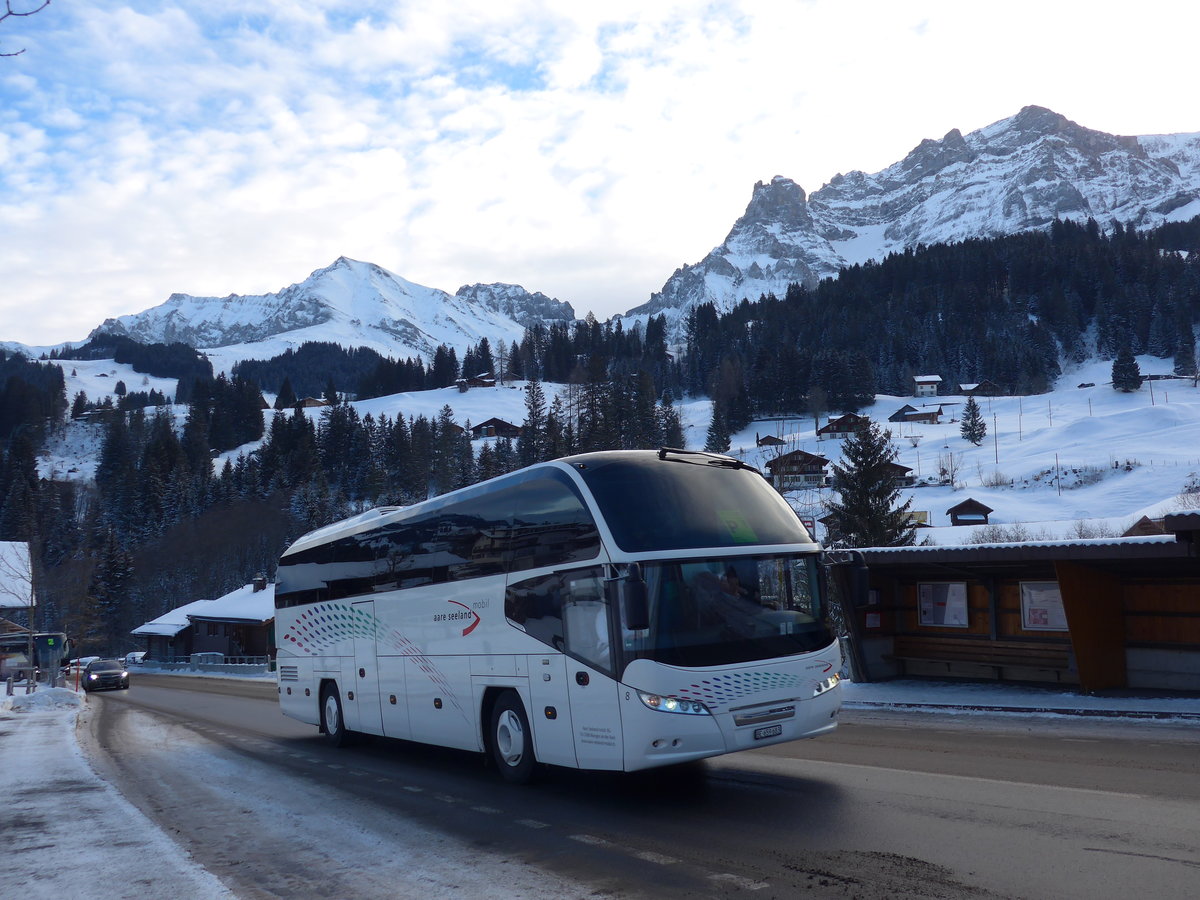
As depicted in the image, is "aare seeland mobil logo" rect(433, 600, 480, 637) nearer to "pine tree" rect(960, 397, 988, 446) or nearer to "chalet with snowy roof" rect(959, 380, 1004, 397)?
"pine tree" rect(960, 397, 988, 446)

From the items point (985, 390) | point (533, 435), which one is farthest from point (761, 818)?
point (985, 390)

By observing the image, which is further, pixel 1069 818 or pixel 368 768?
pixel 368 768

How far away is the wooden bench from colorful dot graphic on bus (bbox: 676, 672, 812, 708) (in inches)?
416

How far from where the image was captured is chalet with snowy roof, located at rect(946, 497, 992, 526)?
233ft

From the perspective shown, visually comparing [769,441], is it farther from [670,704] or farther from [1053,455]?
[670,704]

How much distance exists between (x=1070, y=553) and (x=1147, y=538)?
1.09 m

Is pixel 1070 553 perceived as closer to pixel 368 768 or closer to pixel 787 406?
pixel 368 768

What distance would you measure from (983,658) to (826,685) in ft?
34.8

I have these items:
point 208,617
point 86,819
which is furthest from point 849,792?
point 208,617

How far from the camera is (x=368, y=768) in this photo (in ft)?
41.6

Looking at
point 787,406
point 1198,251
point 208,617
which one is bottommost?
point 208,617

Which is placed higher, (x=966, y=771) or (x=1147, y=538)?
(x=1147, y=538)

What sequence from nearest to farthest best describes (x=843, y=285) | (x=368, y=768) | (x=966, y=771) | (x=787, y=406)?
(x=966, y=771), (x=368, y=768), (x=787, y=406), (x=843, y=285)

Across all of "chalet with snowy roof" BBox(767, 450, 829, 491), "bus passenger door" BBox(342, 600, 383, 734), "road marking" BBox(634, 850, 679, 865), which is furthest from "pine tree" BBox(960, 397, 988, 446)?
"road marking" BBox(634, 850, 679, 865)
